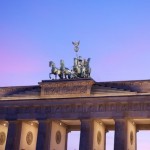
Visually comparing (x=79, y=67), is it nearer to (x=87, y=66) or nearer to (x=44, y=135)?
(x=87, y=66)

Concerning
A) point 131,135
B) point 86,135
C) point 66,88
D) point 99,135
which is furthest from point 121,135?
point 66,88

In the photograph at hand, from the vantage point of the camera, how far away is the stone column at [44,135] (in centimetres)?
3994

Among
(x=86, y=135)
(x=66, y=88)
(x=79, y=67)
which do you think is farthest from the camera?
(x=79, y=67)

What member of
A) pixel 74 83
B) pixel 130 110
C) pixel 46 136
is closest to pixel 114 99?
pixel 130 110

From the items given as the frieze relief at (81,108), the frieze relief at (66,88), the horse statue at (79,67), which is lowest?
the frieze relief at (81,108)

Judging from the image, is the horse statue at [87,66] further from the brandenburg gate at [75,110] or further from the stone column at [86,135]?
the stone column at [86,135]

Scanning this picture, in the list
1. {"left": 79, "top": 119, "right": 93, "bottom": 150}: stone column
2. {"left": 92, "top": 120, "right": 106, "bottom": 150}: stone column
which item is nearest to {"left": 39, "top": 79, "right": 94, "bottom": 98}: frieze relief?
{"left": 79, "top": 119, "right": 93, "bottom": 150}: stone column

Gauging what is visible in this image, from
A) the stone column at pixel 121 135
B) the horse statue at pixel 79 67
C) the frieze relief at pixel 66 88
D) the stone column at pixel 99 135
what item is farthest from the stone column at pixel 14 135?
the stone column at pixel 121 135

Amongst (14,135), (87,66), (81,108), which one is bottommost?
(14,135)

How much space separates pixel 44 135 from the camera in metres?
40.3

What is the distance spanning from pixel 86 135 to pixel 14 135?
8266 millimetres

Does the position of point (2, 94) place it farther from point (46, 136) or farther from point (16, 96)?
point (46, 136)

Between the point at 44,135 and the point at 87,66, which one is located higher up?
the point at 87,66

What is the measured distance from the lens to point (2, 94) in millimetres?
45062
